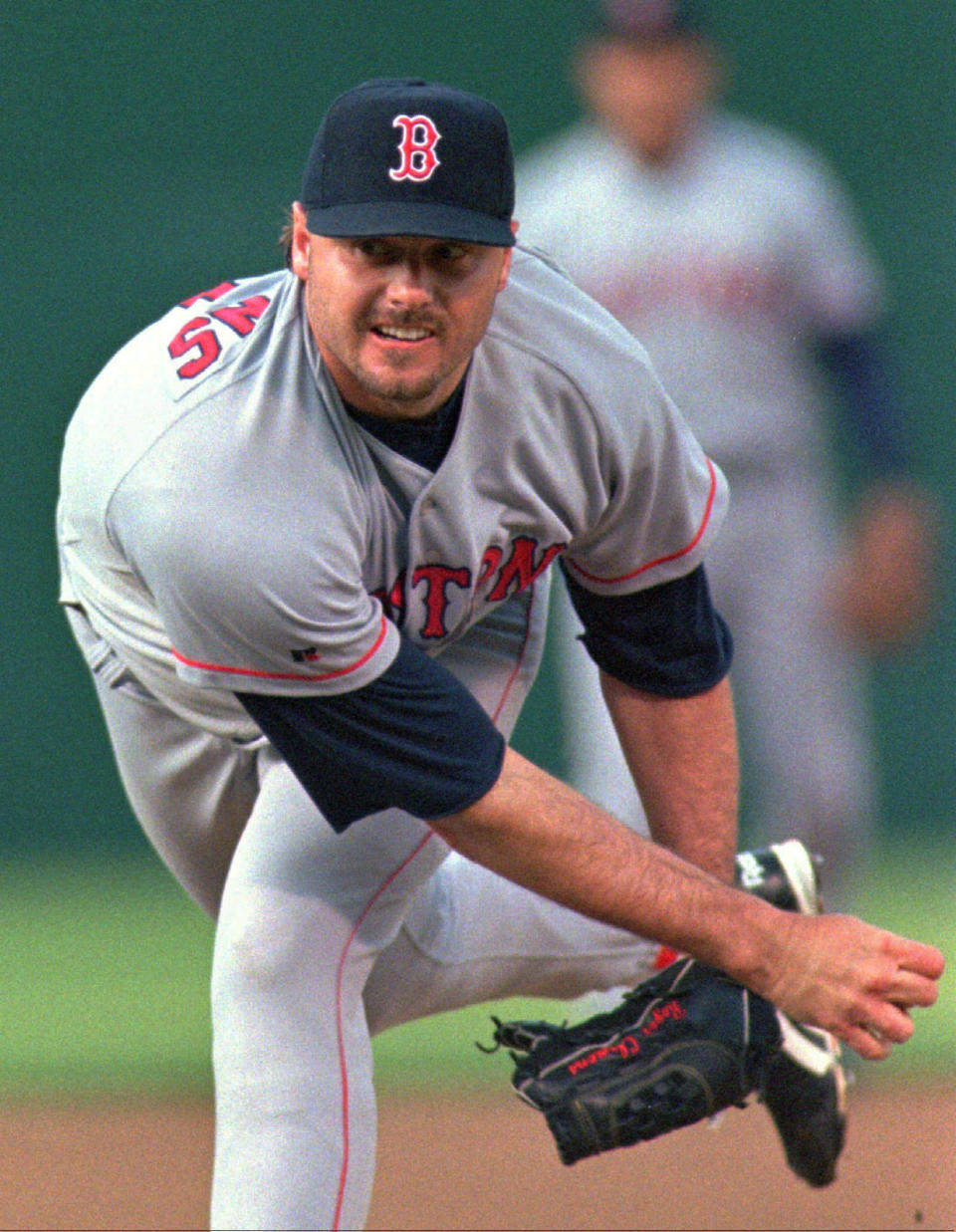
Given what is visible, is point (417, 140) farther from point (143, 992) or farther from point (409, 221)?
point (143, 992)

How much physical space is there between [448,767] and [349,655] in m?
0.16

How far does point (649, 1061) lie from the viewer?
2443 mm

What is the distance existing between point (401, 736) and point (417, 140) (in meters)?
0.62

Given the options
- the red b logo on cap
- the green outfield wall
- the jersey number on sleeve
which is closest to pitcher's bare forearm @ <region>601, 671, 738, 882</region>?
the jersey number on sleeve

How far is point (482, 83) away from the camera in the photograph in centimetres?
537

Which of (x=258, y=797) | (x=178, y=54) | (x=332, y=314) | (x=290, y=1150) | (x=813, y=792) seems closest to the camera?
(x=332, y=314)

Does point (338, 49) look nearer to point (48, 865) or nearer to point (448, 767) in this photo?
point (48, 865)

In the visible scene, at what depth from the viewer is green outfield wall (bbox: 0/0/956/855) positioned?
207 inches

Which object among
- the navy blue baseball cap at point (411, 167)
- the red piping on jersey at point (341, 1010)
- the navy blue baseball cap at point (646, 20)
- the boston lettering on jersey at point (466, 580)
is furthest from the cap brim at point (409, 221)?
the navy blue baseball cap at point (646, 20)

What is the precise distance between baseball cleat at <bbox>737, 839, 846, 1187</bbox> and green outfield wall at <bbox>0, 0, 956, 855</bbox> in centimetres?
251

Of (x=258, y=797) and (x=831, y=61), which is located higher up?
(x=831, y=61)

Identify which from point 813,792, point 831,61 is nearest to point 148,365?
→ point 813,792

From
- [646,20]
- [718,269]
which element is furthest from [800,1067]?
[646,20]

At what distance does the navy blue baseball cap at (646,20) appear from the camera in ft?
14.2
